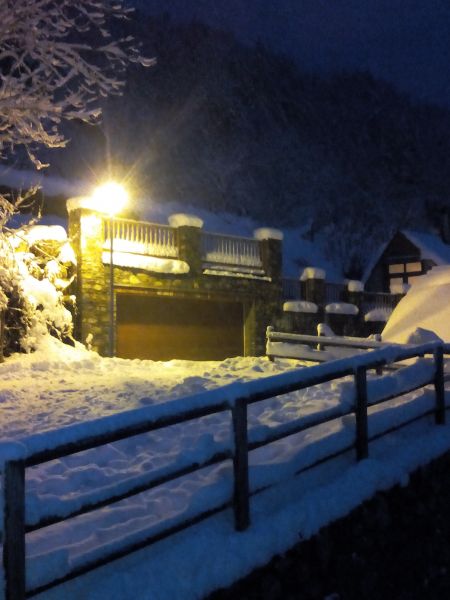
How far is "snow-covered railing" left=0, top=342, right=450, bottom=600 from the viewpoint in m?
2.53

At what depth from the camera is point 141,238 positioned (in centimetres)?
1552

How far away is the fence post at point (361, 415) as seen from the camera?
4953 millimetres

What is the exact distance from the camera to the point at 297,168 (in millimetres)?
39125

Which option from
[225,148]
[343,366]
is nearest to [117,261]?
[343,366]

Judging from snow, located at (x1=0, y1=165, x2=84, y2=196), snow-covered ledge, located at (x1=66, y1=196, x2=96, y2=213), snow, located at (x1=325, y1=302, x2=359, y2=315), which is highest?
snow, located at (x1=0, y1=165, x2=84, y2=196)

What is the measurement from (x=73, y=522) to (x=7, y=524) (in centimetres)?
141

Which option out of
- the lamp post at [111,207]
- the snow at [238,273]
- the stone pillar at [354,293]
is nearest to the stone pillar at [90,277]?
the lamp post at [111,207]

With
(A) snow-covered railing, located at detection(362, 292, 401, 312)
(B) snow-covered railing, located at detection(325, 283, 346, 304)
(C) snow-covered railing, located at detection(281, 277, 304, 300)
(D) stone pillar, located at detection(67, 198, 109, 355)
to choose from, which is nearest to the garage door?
(D) stone pillar, located at detection(67, 198, 109, 355)

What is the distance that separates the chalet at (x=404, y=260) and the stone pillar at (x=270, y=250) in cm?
1310

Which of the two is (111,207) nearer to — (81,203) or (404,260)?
(81,203)

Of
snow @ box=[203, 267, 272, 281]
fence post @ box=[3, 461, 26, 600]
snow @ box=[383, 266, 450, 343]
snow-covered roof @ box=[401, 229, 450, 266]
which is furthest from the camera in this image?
snow-covered roof @ box=[401, 229, 450, 266]

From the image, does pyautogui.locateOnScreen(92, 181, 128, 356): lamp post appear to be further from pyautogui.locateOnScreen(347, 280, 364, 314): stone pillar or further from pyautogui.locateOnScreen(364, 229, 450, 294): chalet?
pyautogui.locateOnScreen(364, 229, 450, 294): chalet

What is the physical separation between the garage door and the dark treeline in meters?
16.9

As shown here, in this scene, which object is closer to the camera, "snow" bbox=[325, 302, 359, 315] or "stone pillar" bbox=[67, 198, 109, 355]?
"stone pillar" bbox=[67, 198, 109, 355]
